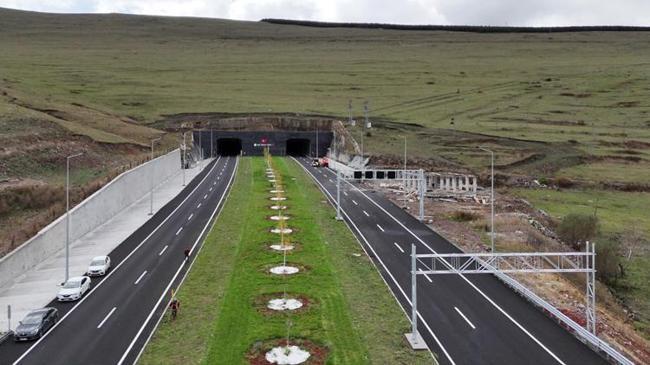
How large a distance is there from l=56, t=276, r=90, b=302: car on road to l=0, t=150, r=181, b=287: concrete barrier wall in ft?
17.9

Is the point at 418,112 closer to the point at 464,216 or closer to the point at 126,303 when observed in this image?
the point at 464,216

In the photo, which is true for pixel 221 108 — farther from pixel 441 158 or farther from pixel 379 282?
pixel 379 282

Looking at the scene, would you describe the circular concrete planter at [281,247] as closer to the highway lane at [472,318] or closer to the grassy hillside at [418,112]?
the highway lane at [472,318]

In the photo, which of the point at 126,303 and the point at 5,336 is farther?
the point at 126,303

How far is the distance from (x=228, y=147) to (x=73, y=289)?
105362 mm

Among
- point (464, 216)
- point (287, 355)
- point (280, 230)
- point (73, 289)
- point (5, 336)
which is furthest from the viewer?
point (464, 216)

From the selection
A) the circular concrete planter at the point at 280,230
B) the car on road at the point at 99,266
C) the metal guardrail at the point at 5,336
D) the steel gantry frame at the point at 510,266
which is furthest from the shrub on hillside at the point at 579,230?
the metal guardrail at the point at 5,336

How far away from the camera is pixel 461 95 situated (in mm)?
168125

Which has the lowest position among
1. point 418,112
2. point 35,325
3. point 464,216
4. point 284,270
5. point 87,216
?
point 35,325

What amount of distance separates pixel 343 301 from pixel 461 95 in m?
138

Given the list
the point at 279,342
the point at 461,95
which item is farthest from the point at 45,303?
the point at 461,95

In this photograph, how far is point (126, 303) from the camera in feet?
129

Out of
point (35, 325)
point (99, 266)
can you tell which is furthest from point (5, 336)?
point (99, 266)

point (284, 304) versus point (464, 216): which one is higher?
point (464, 216)
